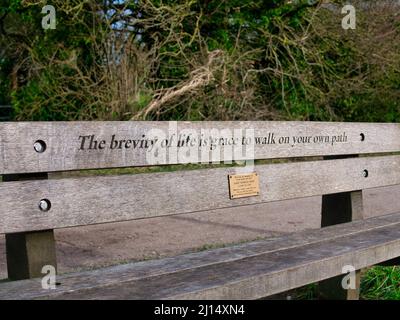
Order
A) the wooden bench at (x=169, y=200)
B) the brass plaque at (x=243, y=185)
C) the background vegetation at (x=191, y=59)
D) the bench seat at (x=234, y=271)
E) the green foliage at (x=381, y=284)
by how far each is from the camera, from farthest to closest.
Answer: the background vegetation at (x=191, y=59)
the green foliage at (x=381, y=284)
the brass plaque at (x=243, y=185)
the wooden bench at (x=169, y=200)
the bench seat at (x=234, y=271)

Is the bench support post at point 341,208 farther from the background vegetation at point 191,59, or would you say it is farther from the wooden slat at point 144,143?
the background vegetation at point 191,59

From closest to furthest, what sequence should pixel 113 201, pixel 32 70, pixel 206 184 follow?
pixel 113 201 → pixel 206 184 → pixel 32 70

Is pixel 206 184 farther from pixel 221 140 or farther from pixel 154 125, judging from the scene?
pixel 154 125

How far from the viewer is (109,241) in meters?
4.94

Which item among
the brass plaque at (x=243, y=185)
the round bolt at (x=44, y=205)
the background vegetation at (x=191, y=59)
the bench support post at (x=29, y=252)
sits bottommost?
the bench support post at (x=29, y=252)

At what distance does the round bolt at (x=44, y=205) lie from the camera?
2039 millimetres

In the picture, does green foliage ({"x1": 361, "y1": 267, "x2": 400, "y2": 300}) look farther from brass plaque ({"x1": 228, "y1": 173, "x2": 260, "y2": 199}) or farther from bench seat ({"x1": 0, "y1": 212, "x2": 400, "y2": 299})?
brass plaque ({"x1": 228, "y1": 173, "x2": 260, "y2": 199})

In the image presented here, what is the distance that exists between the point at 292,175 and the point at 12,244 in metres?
1.44

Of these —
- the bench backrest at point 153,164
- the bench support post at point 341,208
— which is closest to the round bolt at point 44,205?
the bench backrest at point 153,164

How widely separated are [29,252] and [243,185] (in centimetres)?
105

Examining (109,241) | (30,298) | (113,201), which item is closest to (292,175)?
(113,201)

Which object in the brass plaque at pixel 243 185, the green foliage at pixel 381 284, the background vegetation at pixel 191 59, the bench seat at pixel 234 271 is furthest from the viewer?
the background vegetation at pixel 191 59

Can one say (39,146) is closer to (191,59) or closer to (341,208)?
(341,208)

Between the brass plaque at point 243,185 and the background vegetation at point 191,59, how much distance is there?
5682mm
